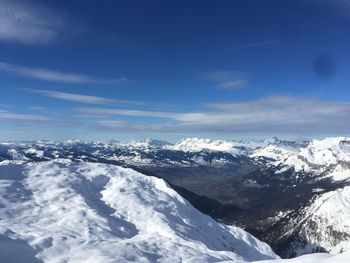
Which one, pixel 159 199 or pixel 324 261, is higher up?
pixel 324 261

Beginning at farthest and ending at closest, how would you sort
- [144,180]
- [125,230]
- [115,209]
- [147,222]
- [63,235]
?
[144,180] → [115,209] → [147,222] → [125,230] → [63,235]

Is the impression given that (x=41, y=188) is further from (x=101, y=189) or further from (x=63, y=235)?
(x=63, y=235)

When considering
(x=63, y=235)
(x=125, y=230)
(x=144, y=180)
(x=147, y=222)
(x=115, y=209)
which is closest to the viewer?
(x=63, y=235)

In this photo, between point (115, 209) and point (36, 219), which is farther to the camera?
point (115, 209)

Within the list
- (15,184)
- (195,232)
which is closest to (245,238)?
(195,232)

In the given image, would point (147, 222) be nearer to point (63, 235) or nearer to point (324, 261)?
point (63, 235)

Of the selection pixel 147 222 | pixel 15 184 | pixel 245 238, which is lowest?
pixel 245 238
